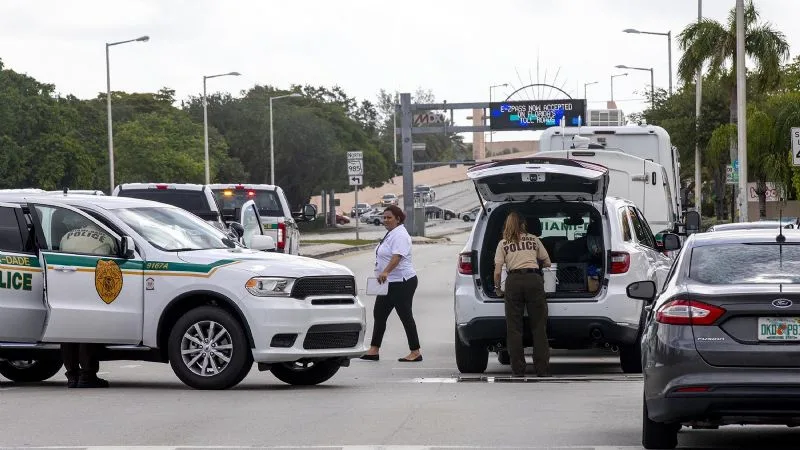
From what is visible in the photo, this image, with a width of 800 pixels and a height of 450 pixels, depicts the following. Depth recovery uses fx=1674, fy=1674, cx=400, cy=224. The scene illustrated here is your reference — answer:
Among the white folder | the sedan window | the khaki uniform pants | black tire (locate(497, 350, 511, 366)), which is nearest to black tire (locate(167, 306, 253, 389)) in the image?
the khaki uniform pants

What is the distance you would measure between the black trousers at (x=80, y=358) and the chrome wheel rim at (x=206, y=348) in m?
0.95

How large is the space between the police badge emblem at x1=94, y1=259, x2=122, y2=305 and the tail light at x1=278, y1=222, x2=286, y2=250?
49.7 ft

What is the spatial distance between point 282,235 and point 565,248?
13336 millimetres

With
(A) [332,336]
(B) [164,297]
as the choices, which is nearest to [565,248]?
(A) [332,336]

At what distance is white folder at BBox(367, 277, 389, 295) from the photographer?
17.5m

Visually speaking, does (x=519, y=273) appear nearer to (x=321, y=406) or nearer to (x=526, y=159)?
(x=526, y=159)

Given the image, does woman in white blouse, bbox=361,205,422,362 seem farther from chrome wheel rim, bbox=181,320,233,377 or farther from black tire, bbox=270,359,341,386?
chrome wheel rim, bbox=181,320,233,377

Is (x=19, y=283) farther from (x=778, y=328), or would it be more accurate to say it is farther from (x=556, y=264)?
(x=778, y=328)

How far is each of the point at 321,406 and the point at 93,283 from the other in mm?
2667

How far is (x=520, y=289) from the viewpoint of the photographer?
50.0 ft

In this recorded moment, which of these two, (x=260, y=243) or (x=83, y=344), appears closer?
(x=83, y=344)

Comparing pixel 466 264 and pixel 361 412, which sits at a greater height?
pixel 466 264

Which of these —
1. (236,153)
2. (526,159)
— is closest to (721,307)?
(526,159)

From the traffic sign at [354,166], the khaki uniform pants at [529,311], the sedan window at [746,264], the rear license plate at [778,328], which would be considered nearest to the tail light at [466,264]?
the khaki uniform pants at [529,311]
